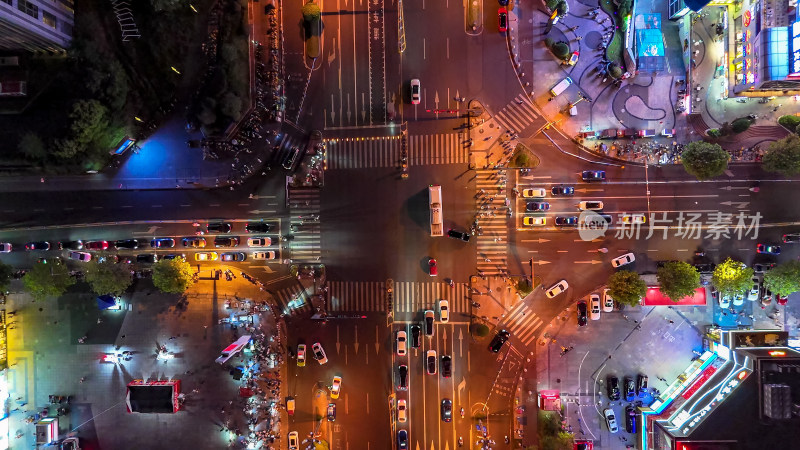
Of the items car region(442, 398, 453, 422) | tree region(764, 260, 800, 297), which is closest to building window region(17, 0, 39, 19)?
car region(442, 398, 453, 422)

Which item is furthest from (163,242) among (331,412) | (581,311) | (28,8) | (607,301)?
(607,301)

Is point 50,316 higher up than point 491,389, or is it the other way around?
point 50,316

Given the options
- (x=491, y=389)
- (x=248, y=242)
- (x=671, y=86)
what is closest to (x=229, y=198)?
(x=248, y=242)

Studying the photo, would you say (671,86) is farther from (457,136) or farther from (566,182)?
(457,136)

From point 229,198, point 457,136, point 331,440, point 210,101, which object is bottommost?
point 331,440

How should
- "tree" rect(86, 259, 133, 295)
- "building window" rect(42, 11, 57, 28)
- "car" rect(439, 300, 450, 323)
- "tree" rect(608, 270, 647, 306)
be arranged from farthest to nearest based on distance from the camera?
"car" rect(439, 300, 450, 323) → "tree" rect(86, 259, 133, 295) → "tree" rect(608, 270, 647, 306) → "building window" rect(42, 11, 57, 28)

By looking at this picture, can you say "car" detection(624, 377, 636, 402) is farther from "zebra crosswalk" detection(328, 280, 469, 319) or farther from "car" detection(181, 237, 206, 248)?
"car" detection(181, 237, 206, 248)

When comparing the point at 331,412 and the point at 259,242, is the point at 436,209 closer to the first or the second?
the point at 259,242
